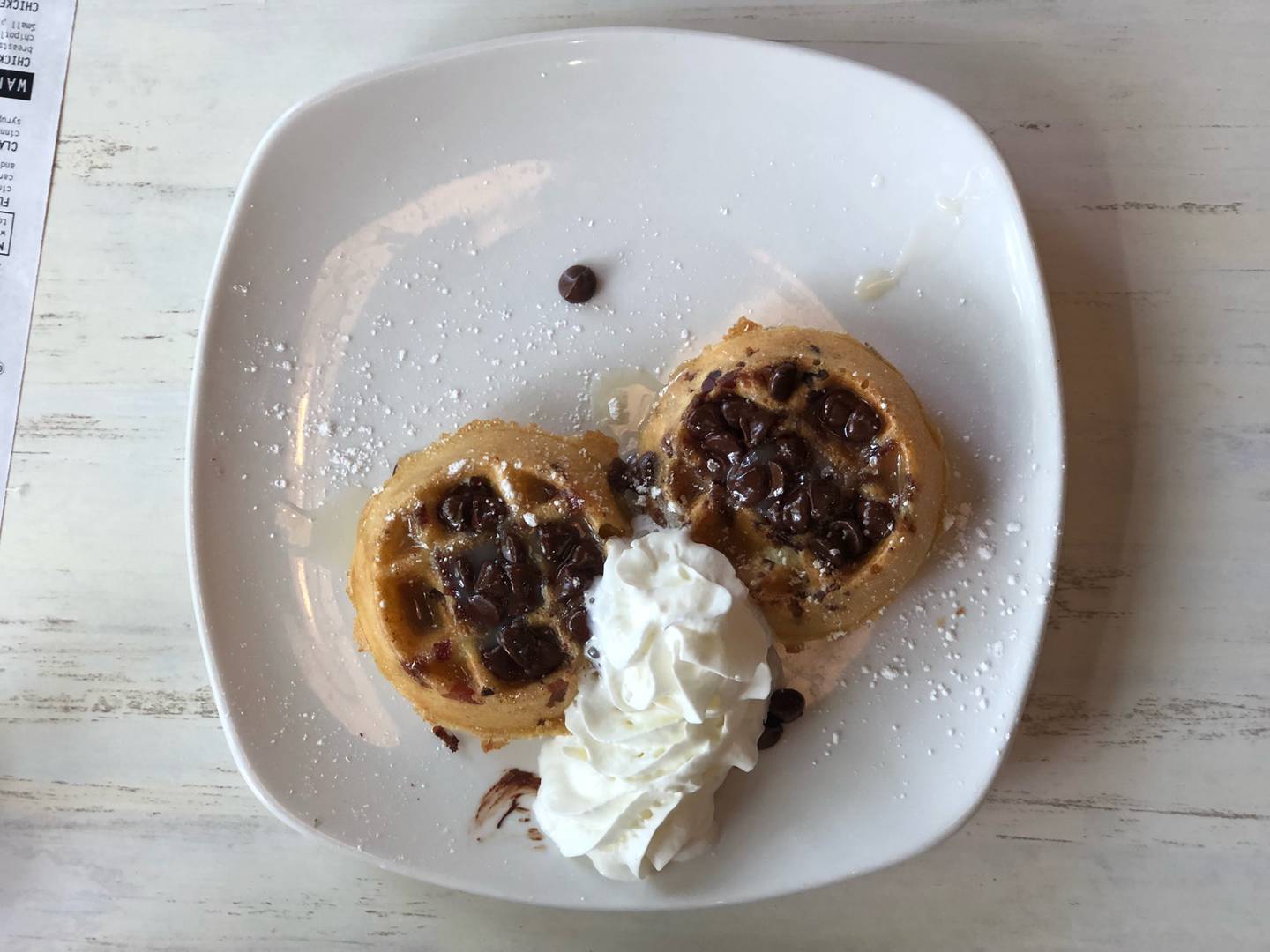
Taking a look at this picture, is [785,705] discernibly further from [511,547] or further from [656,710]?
[511,547]

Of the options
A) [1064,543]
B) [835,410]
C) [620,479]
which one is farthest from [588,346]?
[1064,543]

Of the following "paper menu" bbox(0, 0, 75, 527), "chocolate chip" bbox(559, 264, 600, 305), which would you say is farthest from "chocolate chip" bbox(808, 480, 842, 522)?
"paper menu" bbox(0, 0, 75, 527)

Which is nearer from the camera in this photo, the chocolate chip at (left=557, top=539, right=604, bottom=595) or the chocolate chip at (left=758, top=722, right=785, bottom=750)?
the chocolate chip at (left=557, top=539, right=604, bottom=595)

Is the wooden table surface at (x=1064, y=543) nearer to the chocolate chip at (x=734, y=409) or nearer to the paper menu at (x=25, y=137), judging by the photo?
the paper menu at (x=25, y=137)

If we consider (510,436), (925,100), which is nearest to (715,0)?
(925,100)

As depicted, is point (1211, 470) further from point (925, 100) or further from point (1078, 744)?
point (925, 100)

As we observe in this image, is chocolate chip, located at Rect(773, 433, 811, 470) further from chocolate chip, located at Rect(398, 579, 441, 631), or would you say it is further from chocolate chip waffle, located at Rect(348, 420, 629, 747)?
chocolate chip, located at Rect(398, 579, 441, 631)
